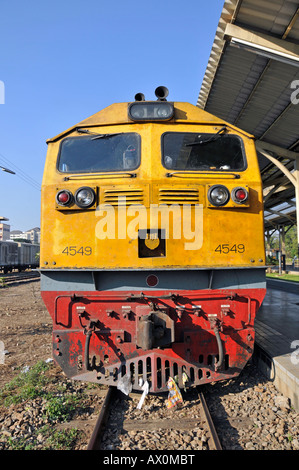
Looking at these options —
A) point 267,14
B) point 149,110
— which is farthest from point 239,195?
point 267,14

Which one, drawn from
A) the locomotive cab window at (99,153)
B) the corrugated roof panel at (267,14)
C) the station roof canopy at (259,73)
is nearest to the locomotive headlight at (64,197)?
the locomotive cab window at (99,153)

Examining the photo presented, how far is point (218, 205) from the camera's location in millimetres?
4281

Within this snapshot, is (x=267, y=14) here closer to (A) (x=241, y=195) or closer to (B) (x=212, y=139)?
(B) (x=212, y=139)

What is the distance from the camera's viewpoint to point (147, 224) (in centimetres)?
421

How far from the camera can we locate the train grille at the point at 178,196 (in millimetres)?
4258

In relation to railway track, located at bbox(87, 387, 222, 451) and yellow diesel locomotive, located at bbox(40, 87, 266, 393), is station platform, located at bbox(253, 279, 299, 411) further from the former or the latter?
railway track, located at bbox(87, 387, 222, 451)

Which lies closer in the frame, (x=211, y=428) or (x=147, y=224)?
(x=211, y=428)

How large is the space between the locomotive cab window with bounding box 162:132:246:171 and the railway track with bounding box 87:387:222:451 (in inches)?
120

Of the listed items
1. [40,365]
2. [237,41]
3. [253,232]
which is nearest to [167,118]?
[253,232]

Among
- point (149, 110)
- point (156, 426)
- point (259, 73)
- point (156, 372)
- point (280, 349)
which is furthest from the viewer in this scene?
point (259, 73)

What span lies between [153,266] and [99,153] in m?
1.78

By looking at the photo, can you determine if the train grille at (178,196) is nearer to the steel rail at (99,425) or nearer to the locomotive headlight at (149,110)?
the locomotive headlight at (149,110)
